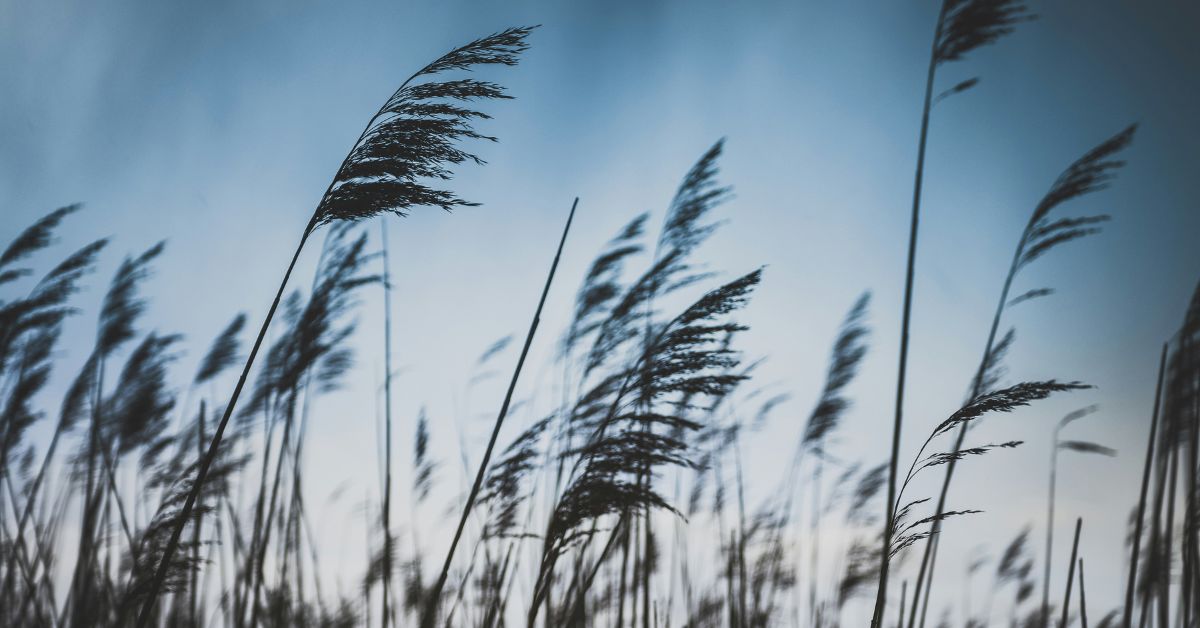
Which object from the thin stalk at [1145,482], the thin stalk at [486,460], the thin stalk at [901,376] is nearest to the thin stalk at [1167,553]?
the thin stalk at [1145,482]

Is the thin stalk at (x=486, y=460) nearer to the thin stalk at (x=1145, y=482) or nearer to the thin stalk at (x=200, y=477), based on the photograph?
the thin stalk at (x=200, y=477)

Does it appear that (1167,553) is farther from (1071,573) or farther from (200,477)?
(200,477)

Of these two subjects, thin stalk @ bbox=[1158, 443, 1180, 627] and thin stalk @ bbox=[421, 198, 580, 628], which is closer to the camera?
thin stalk @ bbox=[421, 198, 580, 628]

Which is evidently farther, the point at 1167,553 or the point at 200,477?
the point at 1167,553

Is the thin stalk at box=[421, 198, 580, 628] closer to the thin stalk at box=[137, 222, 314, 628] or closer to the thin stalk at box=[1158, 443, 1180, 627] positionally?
the thin stalk at box=[137, 222, 314, 628]

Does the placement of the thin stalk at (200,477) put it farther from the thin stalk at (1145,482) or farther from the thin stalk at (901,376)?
the thin stalk at (1145,482)

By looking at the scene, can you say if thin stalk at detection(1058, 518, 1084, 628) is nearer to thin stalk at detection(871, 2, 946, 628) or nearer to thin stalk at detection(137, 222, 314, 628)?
thin stalk at detection(871, 2, 946, 628)

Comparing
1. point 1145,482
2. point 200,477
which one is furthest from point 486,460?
point 1145,482

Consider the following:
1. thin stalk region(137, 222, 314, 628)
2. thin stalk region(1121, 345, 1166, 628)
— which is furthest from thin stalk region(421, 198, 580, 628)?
thin stalk region(1121, 345, 1166, 628)

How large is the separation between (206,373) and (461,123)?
144 inches

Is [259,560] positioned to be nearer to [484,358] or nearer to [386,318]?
[386,318]

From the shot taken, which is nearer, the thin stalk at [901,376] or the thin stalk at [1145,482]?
the thin stalk at [901,376]

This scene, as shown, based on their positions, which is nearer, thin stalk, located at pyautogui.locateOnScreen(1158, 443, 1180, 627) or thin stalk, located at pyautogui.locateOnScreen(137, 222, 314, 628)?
thin stalk, located at pyautogui.locateOnScreen(137, 222, 314, 628)

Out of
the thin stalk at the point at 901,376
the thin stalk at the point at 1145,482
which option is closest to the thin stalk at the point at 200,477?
the thin stalk at the point at 901,376
